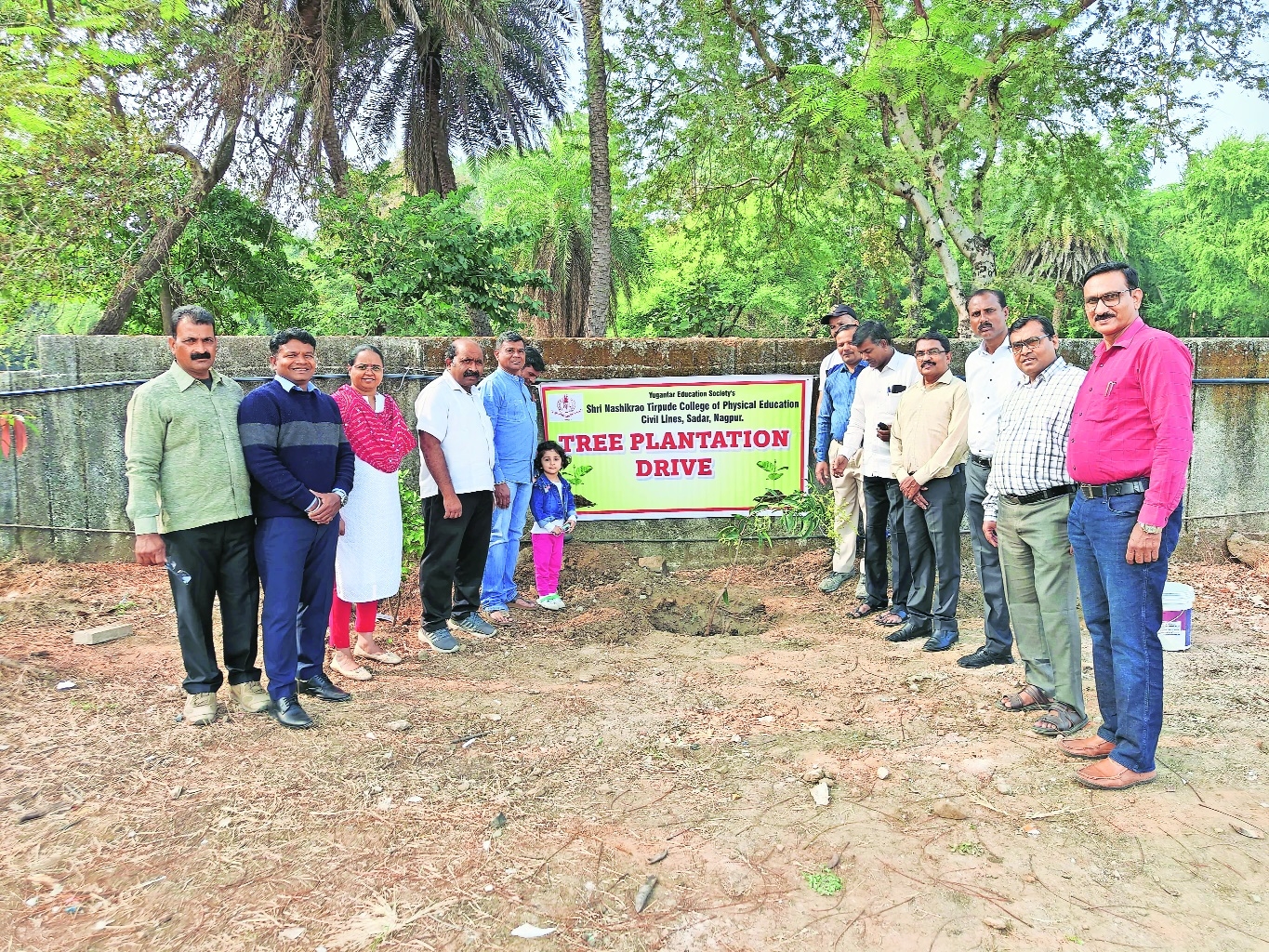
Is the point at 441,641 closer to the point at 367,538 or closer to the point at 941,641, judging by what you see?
the point at 367,538

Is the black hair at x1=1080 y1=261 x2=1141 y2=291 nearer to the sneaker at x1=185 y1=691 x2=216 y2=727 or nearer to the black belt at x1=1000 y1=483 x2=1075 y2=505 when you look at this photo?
the black belt at x1=1000 y1=483 x2=1075 y2=505

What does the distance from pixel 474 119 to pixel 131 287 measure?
9.31 m

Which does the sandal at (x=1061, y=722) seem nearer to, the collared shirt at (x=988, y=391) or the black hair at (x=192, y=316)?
the collared shirt at (x=988, y=391)

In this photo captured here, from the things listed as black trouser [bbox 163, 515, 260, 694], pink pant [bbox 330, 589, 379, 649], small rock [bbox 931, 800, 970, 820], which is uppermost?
black trouser [bbox 163, 515, 260, 694]

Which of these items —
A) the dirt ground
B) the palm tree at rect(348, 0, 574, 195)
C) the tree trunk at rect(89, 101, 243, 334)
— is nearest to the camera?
the dirt ground

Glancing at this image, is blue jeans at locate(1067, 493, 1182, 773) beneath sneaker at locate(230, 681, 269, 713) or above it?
above

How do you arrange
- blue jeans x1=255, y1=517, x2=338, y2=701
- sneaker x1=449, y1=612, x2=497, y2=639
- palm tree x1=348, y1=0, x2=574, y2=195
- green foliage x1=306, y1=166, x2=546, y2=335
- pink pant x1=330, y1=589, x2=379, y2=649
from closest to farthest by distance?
1. blue jeans x1=255, y1=517, x2=338, y2=701
2. pink pant x1=330, y1=589, x2=379, y2=649
3. sneaker x1=449, y1=612, x2=497, y2=639
4. green foliage x1=306, y1=166, x2=546, y2=335
5. palm tree x1=348, y1=0, x2=574, y2=195

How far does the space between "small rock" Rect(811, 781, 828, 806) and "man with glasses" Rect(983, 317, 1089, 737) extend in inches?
44.5

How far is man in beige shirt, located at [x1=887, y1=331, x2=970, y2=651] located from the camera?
15.6ft

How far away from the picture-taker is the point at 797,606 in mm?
5965

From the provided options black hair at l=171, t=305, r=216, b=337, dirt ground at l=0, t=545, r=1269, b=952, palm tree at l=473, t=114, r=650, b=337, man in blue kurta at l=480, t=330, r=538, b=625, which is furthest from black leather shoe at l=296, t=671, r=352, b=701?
palm tree at l=473, t=114, r=650, b=337

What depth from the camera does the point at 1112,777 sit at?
323 centimetres

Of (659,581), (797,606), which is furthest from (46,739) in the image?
(797,606)

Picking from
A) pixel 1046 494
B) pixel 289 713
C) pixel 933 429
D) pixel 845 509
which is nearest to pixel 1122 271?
pixel 1046 494
